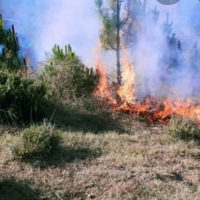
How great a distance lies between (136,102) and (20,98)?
102 inches

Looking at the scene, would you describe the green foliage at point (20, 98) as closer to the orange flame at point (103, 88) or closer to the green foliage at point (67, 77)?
the green foliage at point (67, 77)

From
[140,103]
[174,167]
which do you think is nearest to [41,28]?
[140,103]

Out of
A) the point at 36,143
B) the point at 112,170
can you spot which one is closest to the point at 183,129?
the point at 112,170

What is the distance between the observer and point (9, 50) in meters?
9.39

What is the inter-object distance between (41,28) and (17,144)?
6970 millimetres

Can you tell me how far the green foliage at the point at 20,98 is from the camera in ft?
23.4

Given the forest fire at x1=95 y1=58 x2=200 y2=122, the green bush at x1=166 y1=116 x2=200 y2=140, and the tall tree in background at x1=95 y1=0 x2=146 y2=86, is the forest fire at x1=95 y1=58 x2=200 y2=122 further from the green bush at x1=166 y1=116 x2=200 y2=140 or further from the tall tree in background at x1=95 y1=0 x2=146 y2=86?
the green bush at x1=166 y1=116 x2=200 y2=140

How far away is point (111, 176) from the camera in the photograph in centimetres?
536

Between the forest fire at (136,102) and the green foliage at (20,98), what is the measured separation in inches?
70.2

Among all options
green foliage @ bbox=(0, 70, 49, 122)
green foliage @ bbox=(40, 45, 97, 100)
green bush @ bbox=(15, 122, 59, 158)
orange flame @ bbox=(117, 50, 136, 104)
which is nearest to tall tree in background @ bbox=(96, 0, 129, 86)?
orange flame @ bbox=(117, 50, 136, 104)

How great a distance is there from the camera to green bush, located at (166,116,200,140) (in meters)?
6.67

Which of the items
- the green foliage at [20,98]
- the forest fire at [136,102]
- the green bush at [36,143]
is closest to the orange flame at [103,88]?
the forest fire at [136,102]

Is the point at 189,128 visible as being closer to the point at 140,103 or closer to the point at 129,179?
the point at 129,179

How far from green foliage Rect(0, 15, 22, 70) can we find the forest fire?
1604 millimetres
